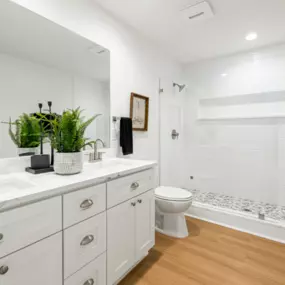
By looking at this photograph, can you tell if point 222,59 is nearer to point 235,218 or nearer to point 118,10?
point 118,10

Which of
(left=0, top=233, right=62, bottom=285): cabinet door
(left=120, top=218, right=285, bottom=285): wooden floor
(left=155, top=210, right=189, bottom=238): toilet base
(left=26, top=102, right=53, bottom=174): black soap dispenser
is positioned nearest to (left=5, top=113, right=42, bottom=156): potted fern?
(left=26, top=102, right=53, bottom=174): black soap dispenser

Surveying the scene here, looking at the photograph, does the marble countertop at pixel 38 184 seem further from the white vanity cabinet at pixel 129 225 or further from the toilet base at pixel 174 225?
the toilet base at pixel 174 225

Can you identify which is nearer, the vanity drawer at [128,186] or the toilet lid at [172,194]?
the vanity drawer at [128,186]

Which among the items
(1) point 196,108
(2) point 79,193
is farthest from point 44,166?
(1) point 196,108

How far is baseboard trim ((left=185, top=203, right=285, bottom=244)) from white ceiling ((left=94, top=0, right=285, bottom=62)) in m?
2.13

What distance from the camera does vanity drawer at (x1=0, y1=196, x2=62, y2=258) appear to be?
0.80 meters

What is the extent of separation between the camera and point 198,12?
1945mm

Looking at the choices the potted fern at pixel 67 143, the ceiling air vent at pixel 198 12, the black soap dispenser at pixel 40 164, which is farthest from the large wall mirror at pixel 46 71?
the ceiling air vent at pixel 198 12

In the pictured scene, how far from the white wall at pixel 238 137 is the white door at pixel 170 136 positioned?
169 mm

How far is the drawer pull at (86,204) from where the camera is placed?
1.11m

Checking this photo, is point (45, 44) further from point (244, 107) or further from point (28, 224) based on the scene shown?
point (244, 107)

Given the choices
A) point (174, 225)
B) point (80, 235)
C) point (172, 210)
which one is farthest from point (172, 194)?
point (80, 235)

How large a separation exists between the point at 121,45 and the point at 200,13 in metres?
0.85

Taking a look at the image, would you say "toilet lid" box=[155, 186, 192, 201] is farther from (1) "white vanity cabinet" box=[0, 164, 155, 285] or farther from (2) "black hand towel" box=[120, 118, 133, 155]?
(2) "black hand towel" box=[120, 118, 133, 155]
